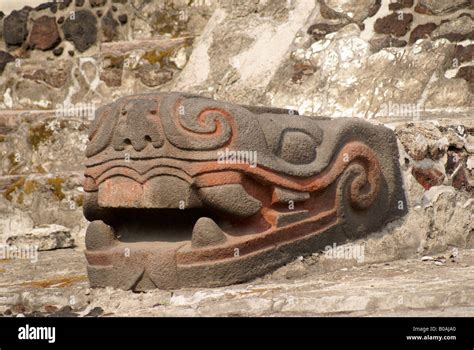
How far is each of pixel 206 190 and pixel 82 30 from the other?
399cm

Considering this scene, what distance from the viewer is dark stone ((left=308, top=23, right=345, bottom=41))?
6242 millimetres

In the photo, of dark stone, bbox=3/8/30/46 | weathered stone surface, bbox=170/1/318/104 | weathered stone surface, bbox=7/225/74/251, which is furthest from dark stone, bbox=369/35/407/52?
dark stone, bbox=3/8/30/46

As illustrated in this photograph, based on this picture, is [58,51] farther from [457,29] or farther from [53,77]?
[457,29]

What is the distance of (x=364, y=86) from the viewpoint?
5.83 meters

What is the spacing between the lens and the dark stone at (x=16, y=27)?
25.3 ft

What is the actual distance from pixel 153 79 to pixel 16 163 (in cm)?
129

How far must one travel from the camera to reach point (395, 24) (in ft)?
19.9

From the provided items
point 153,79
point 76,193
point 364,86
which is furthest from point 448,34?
point 76,193

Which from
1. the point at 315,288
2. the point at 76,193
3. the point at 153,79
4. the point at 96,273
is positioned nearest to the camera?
the point at 315,288

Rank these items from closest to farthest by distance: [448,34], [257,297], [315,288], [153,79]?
[257,297]
[315,288]
[448,34]
[153,79]

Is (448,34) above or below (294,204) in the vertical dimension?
above

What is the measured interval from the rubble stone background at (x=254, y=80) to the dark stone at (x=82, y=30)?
0.01m

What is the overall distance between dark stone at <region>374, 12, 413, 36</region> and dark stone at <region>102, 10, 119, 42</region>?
2.45 m

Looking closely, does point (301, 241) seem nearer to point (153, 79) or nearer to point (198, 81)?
point (198, 81)
